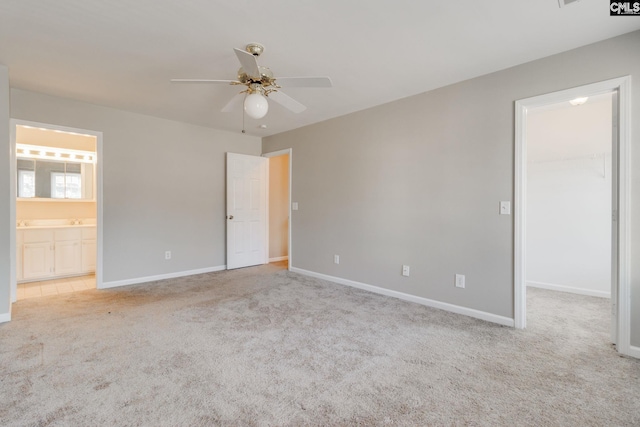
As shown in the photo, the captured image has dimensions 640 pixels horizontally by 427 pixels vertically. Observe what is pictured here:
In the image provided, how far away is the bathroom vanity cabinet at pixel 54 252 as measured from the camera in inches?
166

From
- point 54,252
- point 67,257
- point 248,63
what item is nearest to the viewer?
point 248,63

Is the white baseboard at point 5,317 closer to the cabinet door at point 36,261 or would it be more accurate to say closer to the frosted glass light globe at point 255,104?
the cabinet door at point 36,261

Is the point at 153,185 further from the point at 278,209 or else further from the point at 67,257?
the point at 278,209

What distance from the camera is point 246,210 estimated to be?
533cm

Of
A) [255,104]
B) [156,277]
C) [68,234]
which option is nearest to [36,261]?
[68,234]

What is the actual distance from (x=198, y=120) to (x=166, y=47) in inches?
86.1

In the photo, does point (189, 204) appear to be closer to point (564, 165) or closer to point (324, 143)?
point (324, 143)

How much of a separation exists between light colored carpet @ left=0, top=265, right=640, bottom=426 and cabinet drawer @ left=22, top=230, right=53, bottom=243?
1.51 m

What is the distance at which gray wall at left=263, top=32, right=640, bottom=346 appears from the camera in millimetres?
2504

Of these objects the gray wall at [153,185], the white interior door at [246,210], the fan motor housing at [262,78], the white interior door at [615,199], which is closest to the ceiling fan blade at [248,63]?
the fan motor housing at [262,78]

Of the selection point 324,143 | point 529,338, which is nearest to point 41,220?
point 324,143

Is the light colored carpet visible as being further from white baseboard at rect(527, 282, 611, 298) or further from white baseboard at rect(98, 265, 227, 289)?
white baseboard at rect(98, 265, 227, 289)

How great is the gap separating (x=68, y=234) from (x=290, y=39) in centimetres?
472

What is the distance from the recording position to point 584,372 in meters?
1.99
